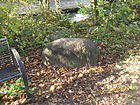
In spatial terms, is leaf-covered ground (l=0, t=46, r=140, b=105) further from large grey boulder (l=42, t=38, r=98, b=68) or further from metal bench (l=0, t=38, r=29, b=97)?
metal bench (l=0, t=38, r=29, b=97)

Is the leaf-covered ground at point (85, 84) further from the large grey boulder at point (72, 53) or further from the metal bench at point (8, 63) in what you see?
the metal bench at point (8, 63)

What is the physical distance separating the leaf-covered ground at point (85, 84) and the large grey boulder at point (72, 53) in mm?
160

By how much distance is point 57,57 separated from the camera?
448 centimetres

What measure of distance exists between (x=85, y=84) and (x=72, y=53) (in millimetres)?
952

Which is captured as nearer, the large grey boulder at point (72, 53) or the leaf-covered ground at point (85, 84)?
the leaf-covered ground at point (85, 84)

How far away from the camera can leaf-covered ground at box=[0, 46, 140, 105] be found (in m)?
3.26

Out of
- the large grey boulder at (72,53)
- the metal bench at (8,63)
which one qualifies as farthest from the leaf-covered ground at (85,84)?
the metal bench at (8,63)

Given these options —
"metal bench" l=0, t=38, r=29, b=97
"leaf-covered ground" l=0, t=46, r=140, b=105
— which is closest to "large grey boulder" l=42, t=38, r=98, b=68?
"leaf-covered ground" l=0, t=46, r=140, b=105

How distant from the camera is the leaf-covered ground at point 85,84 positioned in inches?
128

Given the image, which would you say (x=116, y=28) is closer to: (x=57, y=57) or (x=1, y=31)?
(x=57, y=57)

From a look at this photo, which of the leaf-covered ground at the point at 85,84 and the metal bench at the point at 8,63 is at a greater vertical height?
the metal bench at the point at 8,63

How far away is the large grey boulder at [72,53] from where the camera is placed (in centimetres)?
439

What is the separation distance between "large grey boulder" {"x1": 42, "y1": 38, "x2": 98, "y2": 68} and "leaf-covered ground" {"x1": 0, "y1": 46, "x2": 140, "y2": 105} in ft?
0.53

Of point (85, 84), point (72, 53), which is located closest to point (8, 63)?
point (72, 53)
